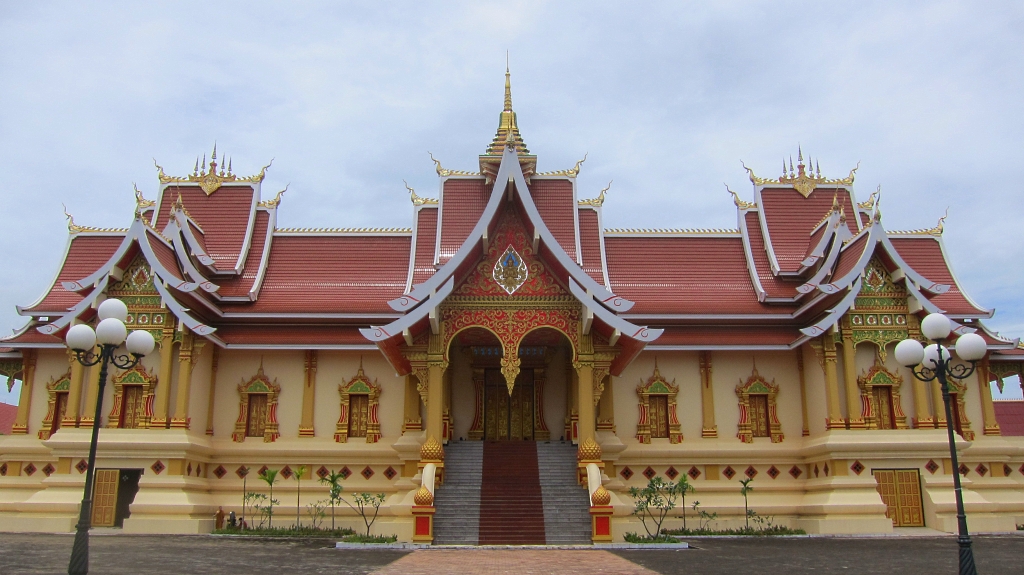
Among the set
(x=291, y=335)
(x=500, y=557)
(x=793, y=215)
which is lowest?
(x=500, y=557)

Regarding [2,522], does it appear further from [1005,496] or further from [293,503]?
[1005,496]

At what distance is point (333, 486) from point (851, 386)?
455 inches

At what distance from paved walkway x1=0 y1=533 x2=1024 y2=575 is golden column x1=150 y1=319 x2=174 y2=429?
269 cm

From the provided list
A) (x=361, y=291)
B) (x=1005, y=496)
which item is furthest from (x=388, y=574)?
(x=1005, y=496)

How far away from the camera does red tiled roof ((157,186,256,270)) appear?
2053 cm

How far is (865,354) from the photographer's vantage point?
18328 millimetres

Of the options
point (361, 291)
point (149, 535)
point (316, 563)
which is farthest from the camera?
point (361, 291)

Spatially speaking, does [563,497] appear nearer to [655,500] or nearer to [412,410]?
[655,500]

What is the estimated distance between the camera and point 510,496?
16.0 m

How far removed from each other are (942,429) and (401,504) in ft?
39.3

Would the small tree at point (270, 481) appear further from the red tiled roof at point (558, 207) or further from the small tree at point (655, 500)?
the red tiled roof at point (558, 207)

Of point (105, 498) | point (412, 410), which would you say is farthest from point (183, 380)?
point (412, 410)

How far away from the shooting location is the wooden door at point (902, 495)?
17047mm

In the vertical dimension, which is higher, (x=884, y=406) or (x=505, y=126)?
(x=505, y=126)
